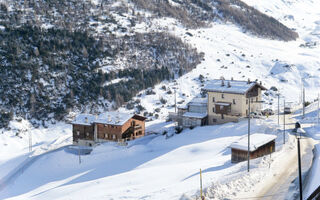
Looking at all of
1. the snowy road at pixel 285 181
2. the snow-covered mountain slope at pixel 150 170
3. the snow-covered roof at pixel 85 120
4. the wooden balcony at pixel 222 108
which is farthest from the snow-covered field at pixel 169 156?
the snow-covered roof at pixel 85 120

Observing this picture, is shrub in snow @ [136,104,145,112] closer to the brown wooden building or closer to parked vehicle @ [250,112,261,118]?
the brown wooden building

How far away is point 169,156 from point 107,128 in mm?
20435

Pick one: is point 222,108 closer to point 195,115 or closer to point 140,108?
point 195,115

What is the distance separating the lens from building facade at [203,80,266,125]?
→ 59.3 metres

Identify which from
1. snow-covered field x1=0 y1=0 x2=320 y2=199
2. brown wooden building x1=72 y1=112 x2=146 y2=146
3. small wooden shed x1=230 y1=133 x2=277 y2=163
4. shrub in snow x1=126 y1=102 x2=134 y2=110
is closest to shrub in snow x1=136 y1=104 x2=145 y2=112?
snow-covered field x1=0 y1=0 x2=320 y2=199

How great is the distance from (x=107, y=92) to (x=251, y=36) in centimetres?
8855

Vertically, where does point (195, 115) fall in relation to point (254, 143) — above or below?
below

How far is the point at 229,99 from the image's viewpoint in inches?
2382

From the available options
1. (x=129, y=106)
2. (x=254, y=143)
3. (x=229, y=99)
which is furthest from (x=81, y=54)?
(x=254, y=143)

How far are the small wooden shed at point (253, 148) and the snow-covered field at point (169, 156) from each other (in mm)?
1203

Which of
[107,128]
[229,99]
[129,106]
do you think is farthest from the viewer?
[129,106]

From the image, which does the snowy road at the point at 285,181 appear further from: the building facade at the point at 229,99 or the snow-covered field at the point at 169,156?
the building facade at the point at 229,99

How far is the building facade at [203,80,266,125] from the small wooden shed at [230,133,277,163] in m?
22.3

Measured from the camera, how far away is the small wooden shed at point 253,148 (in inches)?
1330
